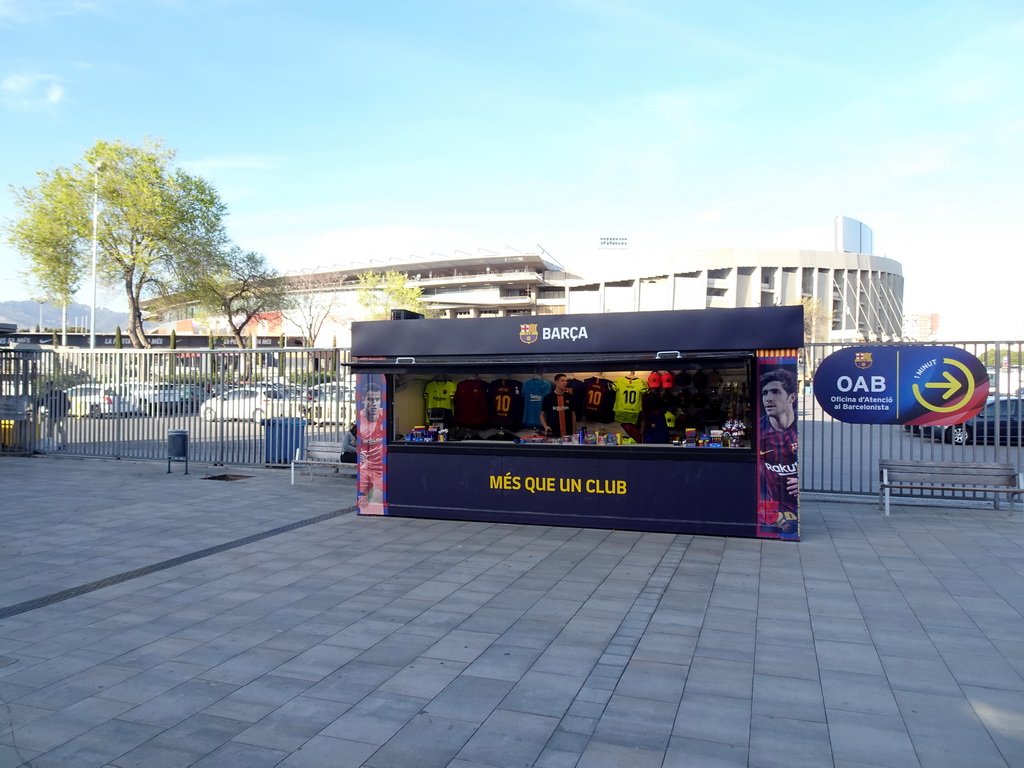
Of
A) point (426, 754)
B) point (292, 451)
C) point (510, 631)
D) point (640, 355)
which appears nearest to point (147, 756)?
point (426, 754)

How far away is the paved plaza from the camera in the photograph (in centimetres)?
427

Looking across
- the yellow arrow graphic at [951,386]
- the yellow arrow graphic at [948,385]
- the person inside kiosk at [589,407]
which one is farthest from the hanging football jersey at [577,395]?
the yellow arrow graphic at [948,385]

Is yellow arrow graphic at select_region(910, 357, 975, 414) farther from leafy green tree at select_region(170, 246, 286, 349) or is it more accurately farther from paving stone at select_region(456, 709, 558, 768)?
leafy green tree at select_region(170, 246, 286, 349)

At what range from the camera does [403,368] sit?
11141 millimetres

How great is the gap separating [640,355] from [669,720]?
6.12 meters

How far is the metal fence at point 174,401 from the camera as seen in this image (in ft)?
50.0

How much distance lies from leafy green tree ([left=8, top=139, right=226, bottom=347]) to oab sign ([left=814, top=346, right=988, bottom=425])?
33.3 metres

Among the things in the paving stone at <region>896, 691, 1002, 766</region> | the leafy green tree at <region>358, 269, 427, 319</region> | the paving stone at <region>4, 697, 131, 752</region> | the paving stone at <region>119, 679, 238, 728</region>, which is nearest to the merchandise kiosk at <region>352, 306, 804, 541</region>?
the paving stone at <region>896, 691, 1002, 766</region>

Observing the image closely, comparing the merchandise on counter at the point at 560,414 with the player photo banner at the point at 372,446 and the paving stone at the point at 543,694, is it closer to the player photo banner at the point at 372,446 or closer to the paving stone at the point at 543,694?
the player photo banner at the point at 372,446

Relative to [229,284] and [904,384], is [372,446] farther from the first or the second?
[229,284]

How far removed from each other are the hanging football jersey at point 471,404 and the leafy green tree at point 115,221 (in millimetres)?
29323

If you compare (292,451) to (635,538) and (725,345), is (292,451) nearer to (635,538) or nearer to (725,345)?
(635,538)

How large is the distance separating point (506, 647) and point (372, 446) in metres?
6.20

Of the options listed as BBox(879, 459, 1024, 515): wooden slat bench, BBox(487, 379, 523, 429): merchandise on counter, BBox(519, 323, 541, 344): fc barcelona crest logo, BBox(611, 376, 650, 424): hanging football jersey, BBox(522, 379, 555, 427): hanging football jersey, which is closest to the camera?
BBox(519, 323, 541, 344): fc barcelona crest logo
